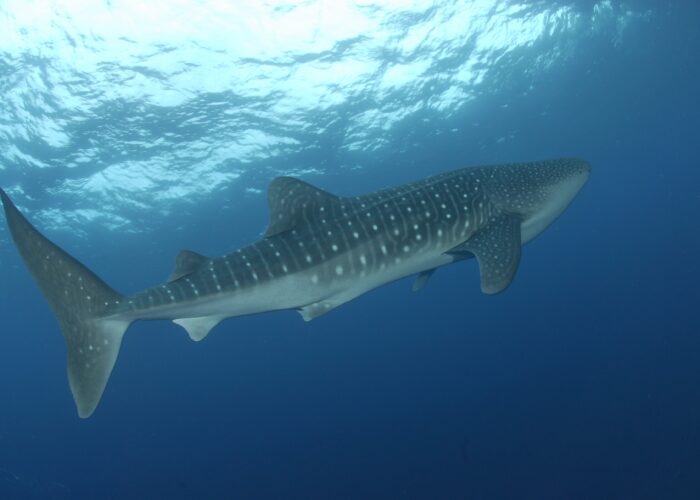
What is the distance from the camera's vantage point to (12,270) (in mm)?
38219

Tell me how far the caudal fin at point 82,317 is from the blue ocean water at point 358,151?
11702 mm

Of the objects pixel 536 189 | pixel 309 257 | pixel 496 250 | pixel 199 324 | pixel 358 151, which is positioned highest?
pixel 358 151

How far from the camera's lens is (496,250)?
21.9ft

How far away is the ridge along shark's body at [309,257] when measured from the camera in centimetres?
543

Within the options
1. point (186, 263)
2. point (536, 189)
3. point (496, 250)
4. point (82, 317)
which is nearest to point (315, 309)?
point (186, 263)

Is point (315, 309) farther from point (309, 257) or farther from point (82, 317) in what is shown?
point (82, 317)

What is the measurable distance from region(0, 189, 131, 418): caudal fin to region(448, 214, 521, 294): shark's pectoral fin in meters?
4.45

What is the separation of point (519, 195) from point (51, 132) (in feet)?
63.8

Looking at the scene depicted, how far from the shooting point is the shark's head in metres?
7.38

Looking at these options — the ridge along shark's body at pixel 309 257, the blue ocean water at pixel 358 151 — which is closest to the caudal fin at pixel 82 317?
the ridge along shark's body at pixel 309 257

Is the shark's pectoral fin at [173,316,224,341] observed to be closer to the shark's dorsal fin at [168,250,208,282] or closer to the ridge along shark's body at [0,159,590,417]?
the ridge along shark's body at [0,159,590,417]

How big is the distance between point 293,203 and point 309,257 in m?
0.78

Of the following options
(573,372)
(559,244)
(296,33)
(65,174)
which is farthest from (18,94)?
(559,244)

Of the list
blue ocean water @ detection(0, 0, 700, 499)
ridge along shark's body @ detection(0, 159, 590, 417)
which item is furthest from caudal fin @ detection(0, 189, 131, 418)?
blue ocean water @ detection(0, 0, 700, 499)
